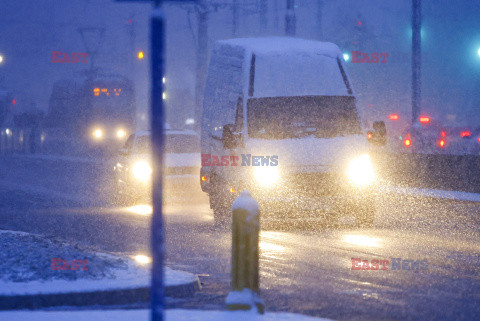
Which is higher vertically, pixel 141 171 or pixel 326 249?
pixel 141 171

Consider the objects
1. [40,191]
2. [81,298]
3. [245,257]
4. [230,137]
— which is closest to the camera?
[245,257]

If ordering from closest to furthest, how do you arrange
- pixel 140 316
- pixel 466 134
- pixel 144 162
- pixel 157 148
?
pixel 157 148 < pixel 140 316 < pixel 144 162 < pixel 466 134

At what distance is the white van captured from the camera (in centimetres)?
1408

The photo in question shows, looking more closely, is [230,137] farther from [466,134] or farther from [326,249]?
[466,134]

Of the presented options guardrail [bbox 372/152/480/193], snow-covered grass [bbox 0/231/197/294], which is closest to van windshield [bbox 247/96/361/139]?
snow-covered grass [bbox 0/231/197/294]

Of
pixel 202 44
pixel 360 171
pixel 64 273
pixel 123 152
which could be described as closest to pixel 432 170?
pixel 123 152

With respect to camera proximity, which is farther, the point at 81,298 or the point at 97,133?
the point at 97,133

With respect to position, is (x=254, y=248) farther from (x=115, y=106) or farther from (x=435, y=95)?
(x=435, y=95)

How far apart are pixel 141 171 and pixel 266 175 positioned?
258 inches

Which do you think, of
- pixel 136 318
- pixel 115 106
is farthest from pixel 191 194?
pixel 115 106

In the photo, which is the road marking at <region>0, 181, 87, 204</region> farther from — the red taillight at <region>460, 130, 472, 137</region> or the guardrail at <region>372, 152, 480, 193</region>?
the red taillight at <region>460, 130, 472, 137</region>

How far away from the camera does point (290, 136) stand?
47.1ft

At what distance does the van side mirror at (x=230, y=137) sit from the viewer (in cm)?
1455

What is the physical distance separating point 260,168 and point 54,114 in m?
38.0
